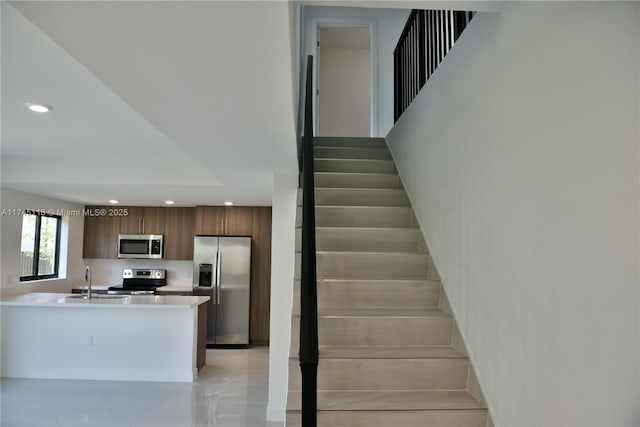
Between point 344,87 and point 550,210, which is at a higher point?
point 344,87

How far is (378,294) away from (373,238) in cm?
57

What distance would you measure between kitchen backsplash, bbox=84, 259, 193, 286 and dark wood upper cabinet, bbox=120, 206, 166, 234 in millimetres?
555

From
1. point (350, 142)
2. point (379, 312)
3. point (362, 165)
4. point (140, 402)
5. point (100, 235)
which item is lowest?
point (140, 402)

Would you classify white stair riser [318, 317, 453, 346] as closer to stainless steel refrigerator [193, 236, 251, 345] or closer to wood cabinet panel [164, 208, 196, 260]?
stainless steel refrigerator [193, 236, 251, 345]

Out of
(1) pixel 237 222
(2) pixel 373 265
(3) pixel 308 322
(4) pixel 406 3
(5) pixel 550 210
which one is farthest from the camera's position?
(1) pixel 237 222

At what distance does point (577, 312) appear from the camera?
54.8 inches

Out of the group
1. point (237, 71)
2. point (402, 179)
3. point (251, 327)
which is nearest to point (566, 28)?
point (237, 71)

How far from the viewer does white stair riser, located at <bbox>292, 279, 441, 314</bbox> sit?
2.81 meters

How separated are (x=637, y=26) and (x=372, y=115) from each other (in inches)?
201

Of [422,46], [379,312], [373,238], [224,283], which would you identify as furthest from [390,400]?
[224,283]

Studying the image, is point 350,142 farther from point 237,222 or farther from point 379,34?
point 237,222

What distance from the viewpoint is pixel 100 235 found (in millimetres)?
7199

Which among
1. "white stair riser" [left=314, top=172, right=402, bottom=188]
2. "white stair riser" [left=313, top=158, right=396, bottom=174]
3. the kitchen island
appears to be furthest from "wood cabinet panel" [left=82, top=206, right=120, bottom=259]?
"white stair riser" [left=314, top=172, right=402, bottom=188]

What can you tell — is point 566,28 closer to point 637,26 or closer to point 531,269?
point 637,26
